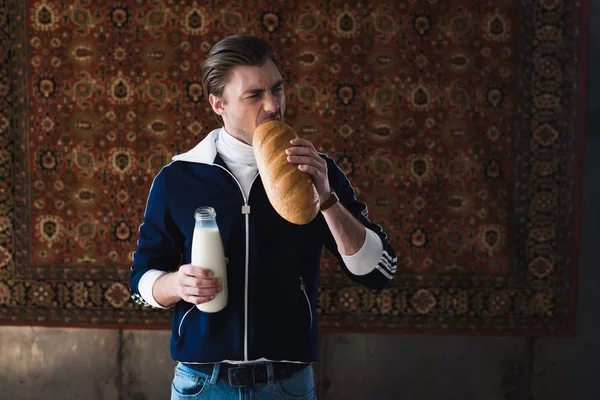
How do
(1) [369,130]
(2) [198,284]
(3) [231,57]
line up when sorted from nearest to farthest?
(2) [198,284] < (3) [231,57] < (1) [369,130]

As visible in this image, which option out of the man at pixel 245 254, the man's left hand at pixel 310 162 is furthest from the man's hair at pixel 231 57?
the man's left hand at pixel 310 162

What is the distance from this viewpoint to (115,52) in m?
2.67

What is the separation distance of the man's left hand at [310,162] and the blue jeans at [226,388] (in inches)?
15.3

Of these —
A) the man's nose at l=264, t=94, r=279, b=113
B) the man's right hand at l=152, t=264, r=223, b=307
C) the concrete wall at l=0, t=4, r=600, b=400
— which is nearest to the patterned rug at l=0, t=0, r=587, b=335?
A: the concrete wall at l=0, t=4, r=600, b=400

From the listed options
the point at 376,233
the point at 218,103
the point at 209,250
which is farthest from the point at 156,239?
the point at 376,233

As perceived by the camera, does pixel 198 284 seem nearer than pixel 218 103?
Yes

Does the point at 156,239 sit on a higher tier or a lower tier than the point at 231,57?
lower

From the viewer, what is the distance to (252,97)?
113cm

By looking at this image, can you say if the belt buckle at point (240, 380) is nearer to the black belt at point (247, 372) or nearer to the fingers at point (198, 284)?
the black belt at point (247, 372)

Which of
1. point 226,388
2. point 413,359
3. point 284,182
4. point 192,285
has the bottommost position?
point 413,359

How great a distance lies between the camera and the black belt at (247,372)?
1092mm

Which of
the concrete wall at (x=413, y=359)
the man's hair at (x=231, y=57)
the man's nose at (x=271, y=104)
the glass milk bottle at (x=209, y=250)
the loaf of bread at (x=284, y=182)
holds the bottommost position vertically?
the concrete wall at (x=413, y=359)

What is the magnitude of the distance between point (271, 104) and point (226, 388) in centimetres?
60

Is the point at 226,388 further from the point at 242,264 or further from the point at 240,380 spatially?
the point at 242,264
